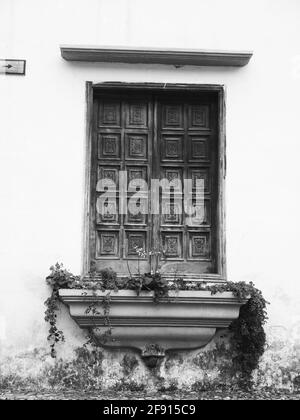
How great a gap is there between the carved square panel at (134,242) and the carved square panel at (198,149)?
0.95 metres

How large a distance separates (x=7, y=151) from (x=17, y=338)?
1845 millimetres

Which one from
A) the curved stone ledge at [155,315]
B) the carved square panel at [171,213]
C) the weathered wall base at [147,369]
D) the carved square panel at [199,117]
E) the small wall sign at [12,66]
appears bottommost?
the weathered wall base at [147,369]

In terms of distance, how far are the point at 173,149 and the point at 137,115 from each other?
515mm

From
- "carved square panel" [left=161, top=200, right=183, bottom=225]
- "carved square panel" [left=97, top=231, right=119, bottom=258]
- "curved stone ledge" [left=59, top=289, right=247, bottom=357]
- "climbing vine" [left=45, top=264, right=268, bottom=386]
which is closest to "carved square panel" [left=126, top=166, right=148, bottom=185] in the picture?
"carved square panel" [left=161, top=200, right=183, bottom=225]

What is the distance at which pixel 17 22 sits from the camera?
713 centimetres

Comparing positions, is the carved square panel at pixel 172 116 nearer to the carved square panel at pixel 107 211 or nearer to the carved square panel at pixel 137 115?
the carved square panel at pixel 137 115

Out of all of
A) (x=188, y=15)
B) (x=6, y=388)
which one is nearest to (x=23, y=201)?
(x=6, y=388)

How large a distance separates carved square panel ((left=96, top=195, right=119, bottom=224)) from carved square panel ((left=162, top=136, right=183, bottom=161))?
72 centimetres

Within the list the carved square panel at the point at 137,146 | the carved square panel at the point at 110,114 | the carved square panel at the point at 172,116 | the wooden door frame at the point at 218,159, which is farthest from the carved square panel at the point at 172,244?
the carved square panel at the point at 110,114

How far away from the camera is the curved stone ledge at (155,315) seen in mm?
6625

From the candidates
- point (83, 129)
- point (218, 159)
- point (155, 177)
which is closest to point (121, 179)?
point (155, 177)

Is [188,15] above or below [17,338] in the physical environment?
above

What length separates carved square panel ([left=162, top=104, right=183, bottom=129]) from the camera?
7.30m

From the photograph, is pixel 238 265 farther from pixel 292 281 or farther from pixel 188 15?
pixel 188 15
